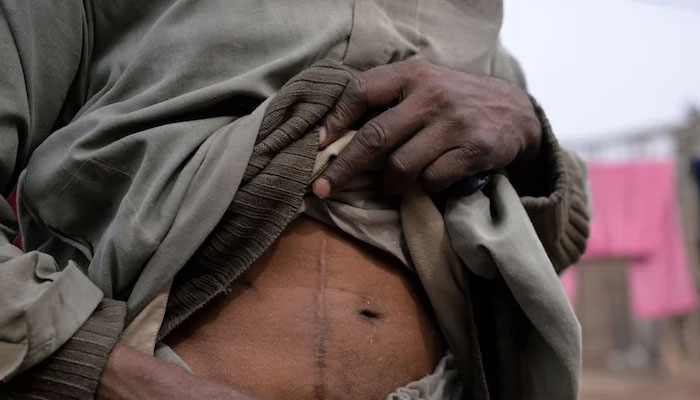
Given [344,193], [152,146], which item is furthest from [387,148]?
[152,146]

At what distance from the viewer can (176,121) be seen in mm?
1013

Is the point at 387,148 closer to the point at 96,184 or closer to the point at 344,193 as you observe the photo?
the point at 344,193

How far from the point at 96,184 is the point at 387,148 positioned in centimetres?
36

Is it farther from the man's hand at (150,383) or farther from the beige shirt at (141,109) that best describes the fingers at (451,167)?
the man's hand at (150,383)

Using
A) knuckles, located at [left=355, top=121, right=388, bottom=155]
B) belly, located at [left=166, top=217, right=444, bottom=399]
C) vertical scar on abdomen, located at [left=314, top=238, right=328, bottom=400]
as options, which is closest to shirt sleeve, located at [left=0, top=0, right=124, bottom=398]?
belly, located at [left=166, top=217, right=444, bottom=399]

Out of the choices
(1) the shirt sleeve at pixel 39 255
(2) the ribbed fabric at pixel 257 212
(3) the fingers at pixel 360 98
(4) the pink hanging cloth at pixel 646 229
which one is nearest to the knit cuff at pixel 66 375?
(1) the shirt sleeve at pixel 39 255

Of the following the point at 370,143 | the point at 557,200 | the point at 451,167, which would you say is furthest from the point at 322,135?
the point at 557,200

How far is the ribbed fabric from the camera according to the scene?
943 mm

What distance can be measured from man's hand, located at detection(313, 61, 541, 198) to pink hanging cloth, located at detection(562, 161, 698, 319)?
512 centimetres

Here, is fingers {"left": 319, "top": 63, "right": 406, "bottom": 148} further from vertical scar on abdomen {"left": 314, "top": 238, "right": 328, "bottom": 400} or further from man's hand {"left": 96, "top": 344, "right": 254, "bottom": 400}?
man's hand {"left": 96, "top": 344, "right": 254, "bottom": 400}

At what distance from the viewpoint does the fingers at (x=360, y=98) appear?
101 centimetres

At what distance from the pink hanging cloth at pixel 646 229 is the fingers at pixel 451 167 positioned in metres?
5.14

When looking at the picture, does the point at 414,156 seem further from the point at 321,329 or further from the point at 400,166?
the point at 321,329

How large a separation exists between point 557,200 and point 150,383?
0.57 meters
